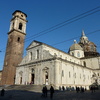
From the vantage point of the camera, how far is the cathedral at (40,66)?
30.4 metres

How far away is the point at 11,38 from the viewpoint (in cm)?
4194

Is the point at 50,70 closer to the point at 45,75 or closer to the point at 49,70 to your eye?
the point at 49,70

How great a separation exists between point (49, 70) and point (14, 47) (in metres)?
15.9

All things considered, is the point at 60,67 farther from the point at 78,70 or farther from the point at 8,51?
the point at 8,51

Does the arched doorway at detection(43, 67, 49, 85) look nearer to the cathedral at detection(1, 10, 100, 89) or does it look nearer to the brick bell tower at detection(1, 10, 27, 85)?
the cathedral at detection(1, 10, 100, 89)

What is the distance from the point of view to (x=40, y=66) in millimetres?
33312

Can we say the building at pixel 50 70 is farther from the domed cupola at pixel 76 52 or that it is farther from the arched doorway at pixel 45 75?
the domed cupola at pixel 76 52

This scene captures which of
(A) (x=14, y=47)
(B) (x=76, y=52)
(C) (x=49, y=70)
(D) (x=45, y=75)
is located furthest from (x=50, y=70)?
(B) (x=76, y=52)

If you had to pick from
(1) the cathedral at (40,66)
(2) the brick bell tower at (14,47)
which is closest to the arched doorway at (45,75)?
(1) the cathedral at (40,66)

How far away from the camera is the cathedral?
30.4 m

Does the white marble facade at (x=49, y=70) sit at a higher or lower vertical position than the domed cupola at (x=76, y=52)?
lower

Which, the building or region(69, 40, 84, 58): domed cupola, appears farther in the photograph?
region(69, 40, 84, 58): domed cupola


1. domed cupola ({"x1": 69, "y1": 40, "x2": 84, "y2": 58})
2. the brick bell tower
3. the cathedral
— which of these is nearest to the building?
the cathedral

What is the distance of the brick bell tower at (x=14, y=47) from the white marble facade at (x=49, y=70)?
6.74ft
